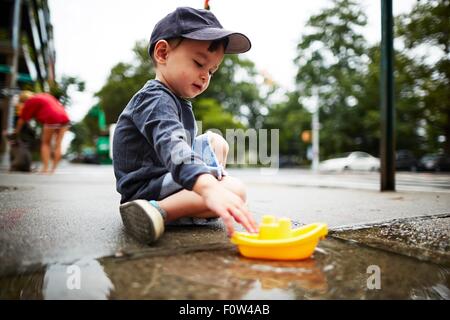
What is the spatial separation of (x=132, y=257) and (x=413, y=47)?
19.5 metres

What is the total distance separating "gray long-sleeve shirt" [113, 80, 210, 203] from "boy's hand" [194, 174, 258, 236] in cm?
11

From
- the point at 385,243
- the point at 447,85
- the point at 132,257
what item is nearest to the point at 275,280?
the point at 132,257

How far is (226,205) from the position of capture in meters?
1.09

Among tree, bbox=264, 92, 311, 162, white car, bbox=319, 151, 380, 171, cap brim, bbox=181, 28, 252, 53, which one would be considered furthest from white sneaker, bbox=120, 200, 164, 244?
tree, bbox=264, 92, 311, 162

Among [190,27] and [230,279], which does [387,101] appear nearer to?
[190,27]

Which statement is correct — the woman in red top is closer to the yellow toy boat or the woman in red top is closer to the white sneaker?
the white sneaker

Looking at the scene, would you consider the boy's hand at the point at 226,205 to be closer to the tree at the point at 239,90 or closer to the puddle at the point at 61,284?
the puddle at the point at 61,284

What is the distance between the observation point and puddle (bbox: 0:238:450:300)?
2.69 feet

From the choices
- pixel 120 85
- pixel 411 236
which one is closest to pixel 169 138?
pixel 411 236

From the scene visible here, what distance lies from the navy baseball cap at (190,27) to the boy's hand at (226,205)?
0.61 metres

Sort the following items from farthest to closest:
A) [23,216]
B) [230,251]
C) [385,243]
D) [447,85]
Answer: [447,85]
[23,216]
[385,243]
[230,251]

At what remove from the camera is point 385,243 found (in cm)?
130
